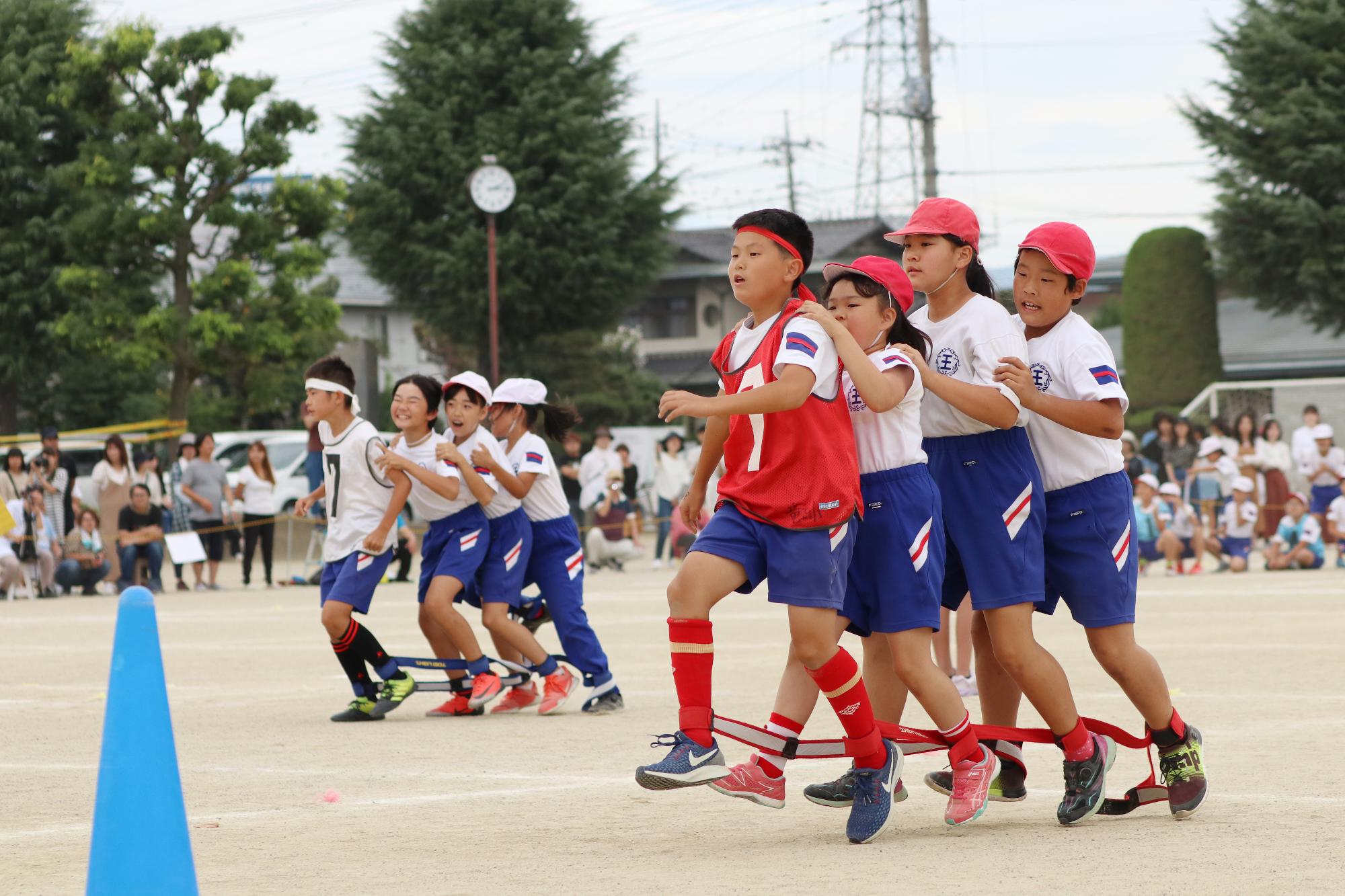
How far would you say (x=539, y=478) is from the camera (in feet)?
30.9

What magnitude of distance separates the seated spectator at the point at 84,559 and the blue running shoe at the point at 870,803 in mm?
16587

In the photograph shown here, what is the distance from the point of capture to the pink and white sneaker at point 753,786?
5.27 meters

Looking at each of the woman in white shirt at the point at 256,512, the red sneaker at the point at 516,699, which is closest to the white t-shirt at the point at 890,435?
the red sneaker at the point at 516,699

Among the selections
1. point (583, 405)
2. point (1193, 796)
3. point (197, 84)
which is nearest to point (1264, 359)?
point (583, 405)

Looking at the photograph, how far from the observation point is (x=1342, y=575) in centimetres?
1839

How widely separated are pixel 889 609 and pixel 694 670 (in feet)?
2.12

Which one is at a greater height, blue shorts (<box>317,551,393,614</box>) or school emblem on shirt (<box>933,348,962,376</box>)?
school emblem on shirt (<box>933,348,962,376</box>)

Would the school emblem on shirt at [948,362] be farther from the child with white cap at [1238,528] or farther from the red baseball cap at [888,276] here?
the child with white cap at [1238,528]

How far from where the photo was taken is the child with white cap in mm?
19750

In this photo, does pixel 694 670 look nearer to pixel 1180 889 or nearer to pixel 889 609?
pixel 889 609

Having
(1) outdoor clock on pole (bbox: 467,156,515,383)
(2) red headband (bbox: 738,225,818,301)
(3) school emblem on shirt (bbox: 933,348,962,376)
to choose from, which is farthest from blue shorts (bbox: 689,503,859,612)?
(1) outdoor clock on pole (bbox: 467,156,515,383)

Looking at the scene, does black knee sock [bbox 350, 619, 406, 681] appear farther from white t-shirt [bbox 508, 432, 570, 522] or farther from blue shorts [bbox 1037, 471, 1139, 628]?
blue shorts [bbox 1037, 471, 1139, 628]

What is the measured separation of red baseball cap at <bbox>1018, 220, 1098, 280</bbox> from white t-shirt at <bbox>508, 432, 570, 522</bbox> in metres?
4.07

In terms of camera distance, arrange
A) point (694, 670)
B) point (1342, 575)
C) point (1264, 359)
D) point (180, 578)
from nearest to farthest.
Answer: point (694, 670), point (1342, 575), point (180, 578), point (1264, 359)
